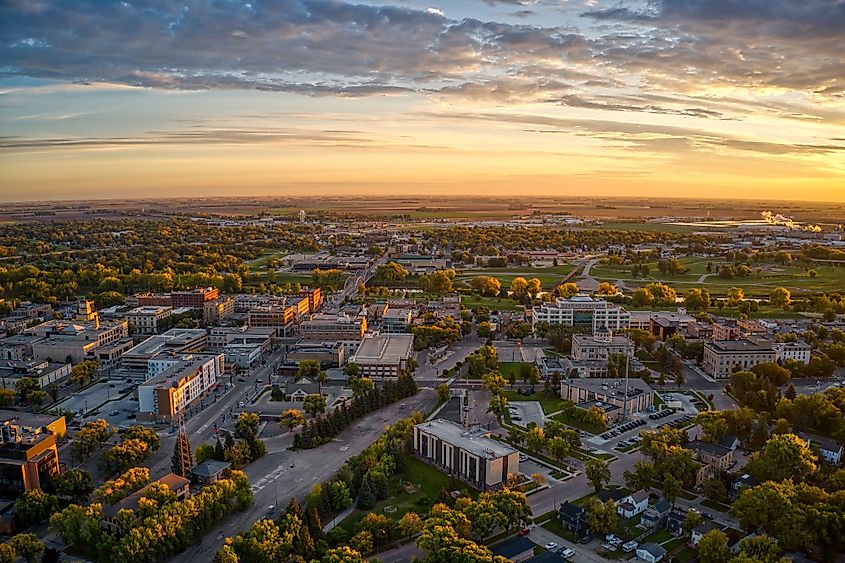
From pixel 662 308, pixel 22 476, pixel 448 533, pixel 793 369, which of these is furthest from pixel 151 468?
pixel 662 308

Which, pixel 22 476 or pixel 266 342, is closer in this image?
pixel 22 476

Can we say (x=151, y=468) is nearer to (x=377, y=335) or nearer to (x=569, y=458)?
A: (x=569, y=458)

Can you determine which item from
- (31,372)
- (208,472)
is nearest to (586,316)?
(208,472)

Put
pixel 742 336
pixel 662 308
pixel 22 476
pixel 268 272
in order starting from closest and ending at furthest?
pixel 22 476 < pixel 742 336 < pixel 662 308 < pixel 268 272

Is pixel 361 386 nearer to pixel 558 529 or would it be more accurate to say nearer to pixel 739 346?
pixel 558 529

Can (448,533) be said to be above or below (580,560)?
above
